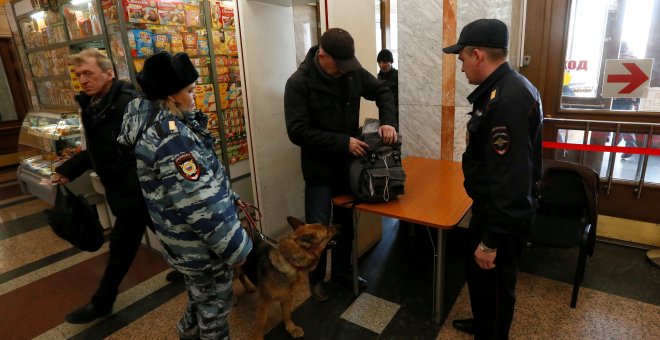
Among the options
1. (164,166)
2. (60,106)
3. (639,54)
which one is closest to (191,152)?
(164,166)

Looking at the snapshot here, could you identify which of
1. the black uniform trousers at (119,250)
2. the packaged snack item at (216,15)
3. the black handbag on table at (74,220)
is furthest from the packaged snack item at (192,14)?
the black uniform trousers at (119,250)

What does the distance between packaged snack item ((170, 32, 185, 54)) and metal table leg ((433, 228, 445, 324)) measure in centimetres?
259

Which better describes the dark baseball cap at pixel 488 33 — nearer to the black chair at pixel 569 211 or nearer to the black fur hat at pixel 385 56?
the black chair at pixel 569 211

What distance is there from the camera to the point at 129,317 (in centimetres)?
252

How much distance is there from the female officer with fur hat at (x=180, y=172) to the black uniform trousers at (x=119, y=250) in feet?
2.85

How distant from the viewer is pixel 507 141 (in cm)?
144

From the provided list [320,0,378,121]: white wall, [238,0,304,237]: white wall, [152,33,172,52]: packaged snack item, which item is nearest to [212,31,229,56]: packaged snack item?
[152,33,172,52]: packaged snack item

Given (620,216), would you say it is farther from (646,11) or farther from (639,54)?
(646,11)

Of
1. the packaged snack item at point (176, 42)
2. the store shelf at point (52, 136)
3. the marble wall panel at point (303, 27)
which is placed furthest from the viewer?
the store shelf at point (52, 136)

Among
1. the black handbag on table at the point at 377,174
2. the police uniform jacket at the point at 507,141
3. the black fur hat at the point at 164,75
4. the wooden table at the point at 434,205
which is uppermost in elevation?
the black fur hat at the point at 164,75

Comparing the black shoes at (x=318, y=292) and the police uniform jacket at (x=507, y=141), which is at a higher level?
the police uniform jacket at (x=507, y=141)

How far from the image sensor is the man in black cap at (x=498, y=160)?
4.72ft

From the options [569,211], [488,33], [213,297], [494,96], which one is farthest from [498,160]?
[569,211]

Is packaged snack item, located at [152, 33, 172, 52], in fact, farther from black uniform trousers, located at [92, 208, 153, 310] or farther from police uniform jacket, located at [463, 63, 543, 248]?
police uniform jacket, located at [463, 63, 543, 248]
